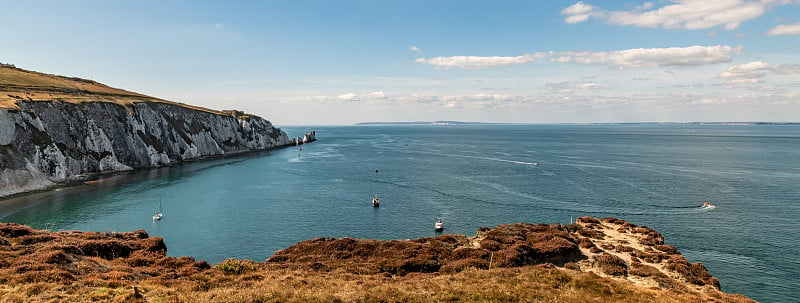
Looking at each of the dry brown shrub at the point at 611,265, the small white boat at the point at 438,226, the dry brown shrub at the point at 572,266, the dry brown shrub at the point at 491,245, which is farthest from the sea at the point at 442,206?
the dry brown shrub at the point at 491,245

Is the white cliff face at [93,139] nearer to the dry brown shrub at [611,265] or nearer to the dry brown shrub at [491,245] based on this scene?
the dry brown shrub at [491,245]

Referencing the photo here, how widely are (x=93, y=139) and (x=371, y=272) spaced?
11072 centimetres

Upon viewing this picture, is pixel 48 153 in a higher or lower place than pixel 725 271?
higher

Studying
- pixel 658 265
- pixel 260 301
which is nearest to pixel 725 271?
pixel 658 265

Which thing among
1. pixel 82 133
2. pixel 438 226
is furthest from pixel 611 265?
pixel 82 133

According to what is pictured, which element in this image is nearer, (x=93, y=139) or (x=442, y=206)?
(x=442, y=206)

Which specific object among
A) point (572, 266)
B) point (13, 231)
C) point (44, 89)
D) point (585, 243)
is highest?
point (44, 89)

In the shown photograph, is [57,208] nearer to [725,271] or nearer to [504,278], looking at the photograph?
[504,278]

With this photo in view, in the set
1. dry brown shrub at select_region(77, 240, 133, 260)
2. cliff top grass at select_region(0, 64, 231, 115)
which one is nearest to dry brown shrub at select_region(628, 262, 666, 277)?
dry brown shrub at select_region(77, 240, 133, 260)

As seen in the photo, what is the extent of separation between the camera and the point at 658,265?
127 ft

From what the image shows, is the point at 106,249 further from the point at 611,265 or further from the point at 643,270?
the point at 643,270

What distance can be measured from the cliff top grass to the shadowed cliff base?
88906mm

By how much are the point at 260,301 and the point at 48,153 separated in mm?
99641

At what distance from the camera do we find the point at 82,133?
345 feet
